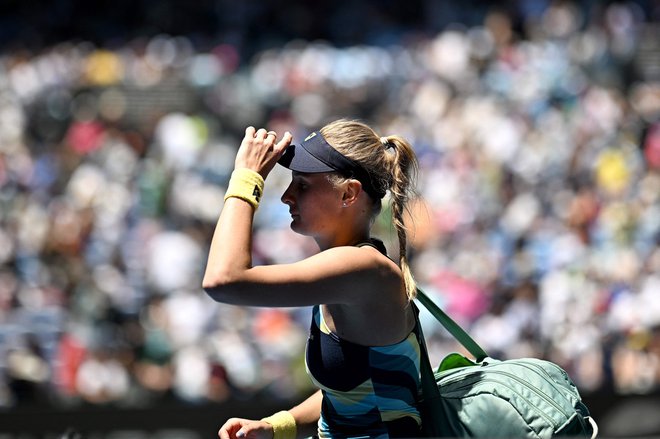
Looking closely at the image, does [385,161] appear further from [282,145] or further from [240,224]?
[240,224]

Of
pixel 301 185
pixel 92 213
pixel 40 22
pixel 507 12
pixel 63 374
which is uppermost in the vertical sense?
pixel 40 22

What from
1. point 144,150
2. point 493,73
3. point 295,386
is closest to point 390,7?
point 493,73

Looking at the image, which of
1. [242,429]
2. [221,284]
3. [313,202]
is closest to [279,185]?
[242,429]

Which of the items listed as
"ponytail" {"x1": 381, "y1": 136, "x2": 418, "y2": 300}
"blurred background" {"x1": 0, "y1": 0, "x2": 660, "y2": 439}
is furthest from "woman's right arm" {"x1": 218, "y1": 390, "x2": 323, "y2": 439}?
"blurred background" {"x1": 0, "y1": 0, "x2": 660, "y2": 439}

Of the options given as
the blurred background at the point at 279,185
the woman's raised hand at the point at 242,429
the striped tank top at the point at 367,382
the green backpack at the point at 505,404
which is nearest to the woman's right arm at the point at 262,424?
the woman's raised hand at the point at 242,429

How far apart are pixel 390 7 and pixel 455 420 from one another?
459 inches

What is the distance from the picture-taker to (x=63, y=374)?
8.82 m

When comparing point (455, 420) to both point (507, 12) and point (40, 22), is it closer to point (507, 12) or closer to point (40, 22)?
point (507, 12)

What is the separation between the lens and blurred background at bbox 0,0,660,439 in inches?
346

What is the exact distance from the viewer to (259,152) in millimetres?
2930

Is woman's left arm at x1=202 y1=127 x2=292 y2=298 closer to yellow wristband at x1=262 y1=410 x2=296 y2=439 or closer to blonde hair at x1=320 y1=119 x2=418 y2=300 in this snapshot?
blonde hair at x1=320 y1=119 x2=418 y2=300

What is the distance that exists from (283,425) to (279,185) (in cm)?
744

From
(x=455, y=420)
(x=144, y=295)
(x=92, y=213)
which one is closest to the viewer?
(x=455, y=420)

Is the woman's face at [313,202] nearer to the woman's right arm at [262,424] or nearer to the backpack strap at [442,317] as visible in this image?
the backpack strap at [442,317]
